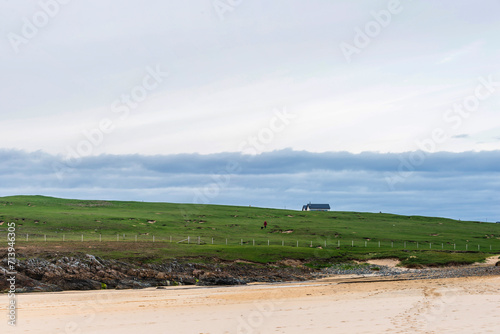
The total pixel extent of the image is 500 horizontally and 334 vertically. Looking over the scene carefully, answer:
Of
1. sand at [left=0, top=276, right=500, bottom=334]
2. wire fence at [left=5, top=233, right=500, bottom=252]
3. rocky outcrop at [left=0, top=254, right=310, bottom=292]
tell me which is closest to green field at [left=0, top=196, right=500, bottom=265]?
wire fence at [left=5, top=233, right=500, bottom=252]

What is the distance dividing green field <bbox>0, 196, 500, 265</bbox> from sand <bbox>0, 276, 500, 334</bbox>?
986 inches

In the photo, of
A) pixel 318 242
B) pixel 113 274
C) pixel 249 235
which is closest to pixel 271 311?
pixel 113 274

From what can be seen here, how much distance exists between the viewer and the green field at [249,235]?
7225 cm

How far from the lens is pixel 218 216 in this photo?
510ft

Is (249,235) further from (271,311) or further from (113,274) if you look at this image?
(271,311)

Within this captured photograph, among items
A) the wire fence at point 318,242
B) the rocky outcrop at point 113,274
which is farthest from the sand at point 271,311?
the wire fence at point 318,242

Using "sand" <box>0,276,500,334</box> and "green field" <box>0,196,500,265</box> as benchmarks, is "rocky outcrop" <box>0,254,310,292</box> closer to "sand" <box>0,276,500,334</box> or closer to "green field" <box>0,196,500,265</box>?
"sand" <box>0,276,500,334</box>

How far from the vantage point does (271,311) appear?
2984 cm

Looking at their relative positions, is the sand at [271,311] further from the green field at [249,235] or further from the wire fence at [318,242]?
the wire fence at [318,242]

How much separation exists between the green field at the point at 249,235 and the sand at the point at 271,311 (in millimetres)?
25036

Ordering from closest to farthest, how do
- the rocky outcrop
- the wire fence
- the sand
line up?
1. the sand
2. the rocky outcrop
3. the wire fence

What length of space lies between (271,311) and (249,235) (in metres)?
81.6

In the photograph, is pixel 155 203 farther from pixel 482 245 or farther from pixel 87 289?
pixel 87 289

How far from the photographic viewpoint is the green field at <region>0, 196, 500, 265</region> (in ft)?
237
